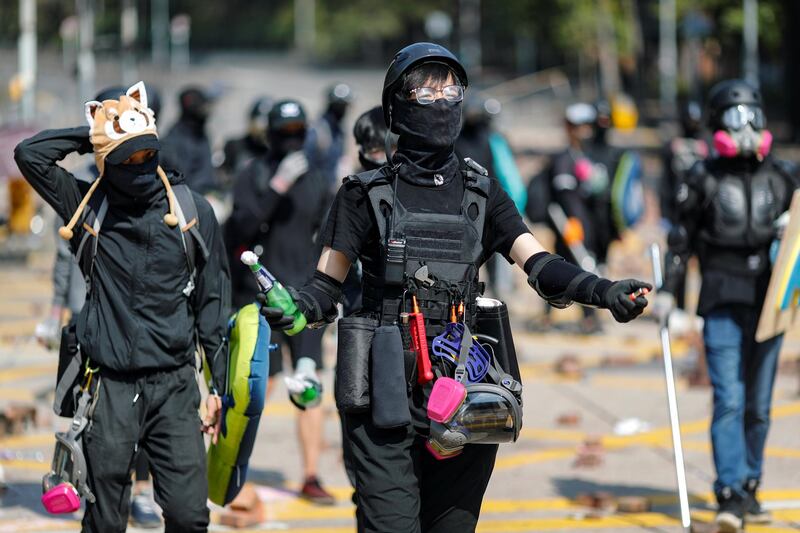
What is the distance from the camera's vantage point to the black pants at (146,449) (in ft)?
18.4

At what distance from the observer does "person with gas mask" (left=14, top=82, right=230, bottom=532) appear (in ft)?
18.4

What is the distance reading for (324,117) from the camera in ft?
42.1

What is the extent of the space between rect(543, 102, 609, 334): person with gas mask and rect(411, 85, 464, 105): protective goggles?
8.75 metres

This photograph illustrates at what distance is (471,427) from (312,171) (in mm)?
3844

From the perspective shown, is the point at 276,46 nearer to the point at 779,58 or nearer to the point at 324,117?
the point at 779,58

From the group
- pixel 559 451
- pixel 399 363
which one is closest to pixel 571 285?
pixel 399 363

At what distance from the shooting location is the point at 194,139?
461 inches

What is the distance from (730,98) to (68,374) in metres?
3.50

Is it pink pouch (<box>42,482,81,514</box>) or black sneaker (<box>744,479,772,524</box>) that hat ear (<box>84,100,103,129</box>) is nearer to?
pink pouch (<box>42,482,81,514</box>)

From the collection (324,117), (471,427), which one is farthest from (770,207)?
(324,117)

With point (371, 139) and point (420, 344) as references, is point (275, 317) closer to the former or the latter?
point (420, 344)

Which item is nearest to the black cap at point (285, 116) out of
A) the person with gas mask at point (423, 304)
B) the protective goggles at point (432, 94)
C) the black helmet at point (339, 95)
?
the person with gas mask at point (423, 304)

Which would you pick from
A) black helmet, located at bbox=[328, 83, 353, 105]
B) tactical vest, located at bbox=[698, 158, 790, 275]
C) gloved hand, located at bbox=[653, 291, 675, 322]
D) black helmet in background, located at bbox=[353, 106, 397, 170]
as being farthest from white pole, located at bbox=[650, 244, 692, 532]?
black helmet, located at bbox=[328, 83, 353, 105]

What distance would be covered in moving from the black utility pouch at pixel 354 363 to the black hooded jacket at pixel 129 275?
107cm
